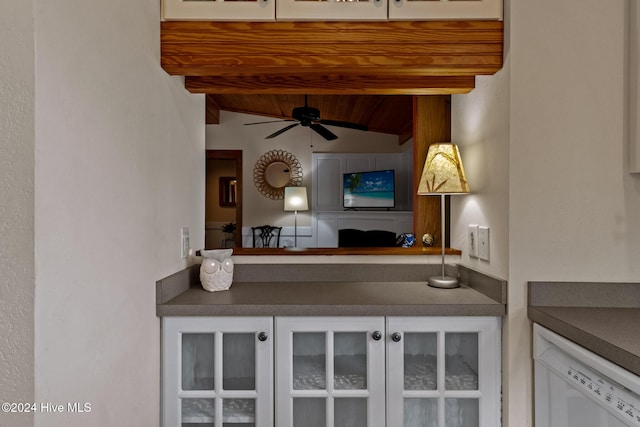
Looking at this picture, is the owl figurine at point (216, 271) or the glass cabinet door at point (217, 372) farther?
the owl figurine at point (216, 271)

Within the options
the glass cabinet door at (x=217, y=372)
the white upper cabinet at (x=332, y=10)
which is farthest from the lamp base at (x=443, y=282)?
the white upper cabinet at (x=332, y=10)

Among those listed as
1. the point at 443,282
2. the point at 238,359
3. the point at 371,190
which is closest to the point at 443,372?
the point at 443,282

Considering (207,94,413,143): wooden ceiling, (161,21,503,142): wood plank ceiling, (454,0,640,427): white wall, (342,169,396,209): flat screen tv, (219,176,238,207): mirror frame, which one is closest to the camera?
(454,0,640,427): white wall

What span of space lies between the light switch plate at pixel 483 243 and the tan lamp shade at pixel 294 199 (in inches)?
171

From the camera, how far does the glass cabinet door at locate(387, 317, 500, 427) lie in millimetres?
1339

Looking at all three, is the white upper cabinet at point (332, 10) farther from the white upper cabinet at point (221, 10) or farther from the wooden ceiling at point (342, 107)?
the wooden ceiling at point (342, 107)

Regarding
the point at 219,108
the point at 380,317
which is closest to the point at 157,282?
the point at 380,317

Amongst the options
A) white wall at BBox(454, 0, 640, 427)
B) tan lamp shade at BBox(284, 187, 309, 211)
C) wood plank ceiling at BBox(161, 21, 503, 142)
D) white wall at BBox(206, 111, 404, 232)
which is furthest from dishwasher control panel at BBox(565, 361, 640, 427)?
white wall at BBox(206, 111, 404, 232)

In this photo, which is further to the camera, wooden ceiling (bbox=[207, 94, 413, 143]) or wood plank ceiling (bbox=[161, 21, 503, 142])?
wooden ceiling (bbox=[207, 94, 413, 143])

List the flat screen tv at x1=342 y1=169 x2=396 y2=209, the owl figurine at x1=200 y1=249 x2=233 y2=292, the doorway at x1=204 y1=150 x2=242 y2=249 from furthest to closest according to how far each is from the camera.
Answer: the doorway at x1=204 y1=150 x2=242 y2=249 → the flat screen tv at x1=342 y1=169 x2=396 y2=209 → the owl figurine at x1=200 y1=249 x2=233 y2=292

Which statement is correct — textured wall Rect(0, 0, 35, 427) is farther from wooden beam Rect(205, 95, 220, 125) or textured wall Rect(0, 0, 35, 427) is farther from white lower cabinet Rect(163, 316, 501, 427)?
wooden beam Rect(205, 95, 220, 125)

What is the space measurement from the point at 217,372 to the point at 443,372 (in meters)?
0.80

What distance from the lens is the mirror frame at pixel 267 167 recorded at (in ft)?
19.8

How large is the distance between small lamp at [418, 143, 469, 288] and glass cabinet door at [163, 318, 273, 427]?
0.79 metres
